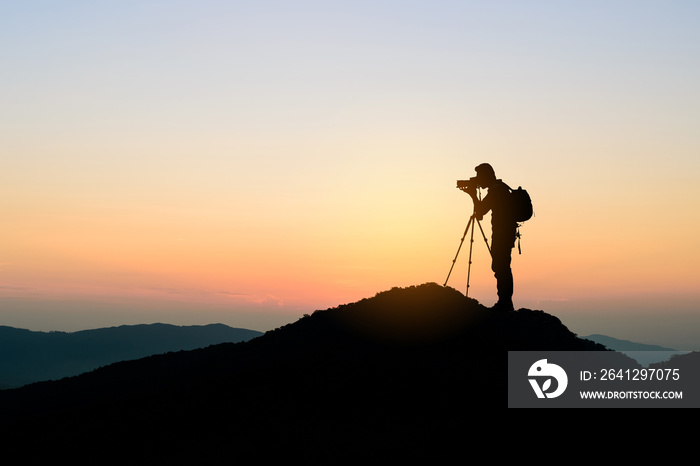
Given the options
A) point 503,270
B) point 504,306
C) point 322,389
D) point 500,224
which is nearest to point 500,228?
point 500,224

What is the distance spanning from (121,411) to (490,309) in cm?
1060

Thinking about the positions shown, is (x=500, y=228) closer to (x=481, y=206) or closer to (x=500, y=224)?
(x=500, y=224)

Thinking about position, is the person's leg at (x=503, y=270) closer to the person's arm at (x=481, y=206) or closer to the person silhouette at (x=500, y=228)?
the person silhouette at (x=500, y=228)

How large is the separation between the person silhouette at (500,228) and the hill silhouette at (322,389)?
0.78 m

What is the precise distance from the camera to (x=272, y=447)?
12.8 meters

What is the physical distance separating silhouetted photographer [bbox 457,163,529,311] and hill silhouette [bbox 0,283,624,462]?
786 mm

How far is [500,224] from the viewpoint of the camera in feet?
63.9

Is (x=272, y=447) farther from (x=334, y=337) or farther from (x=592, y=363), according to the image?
(x=592, y=363)

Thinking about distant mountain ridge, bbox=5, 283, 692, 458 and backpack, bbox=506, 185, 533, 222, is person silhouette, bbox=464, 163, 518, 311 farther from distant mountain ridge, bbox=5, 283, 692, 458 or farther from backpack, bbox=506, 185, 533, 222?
distant mountain ridge, bbox=5, 283, 692, 458

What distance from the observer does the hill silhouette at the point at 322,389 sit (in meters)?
13.0

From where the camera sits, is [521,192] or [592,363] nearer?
[592,363]

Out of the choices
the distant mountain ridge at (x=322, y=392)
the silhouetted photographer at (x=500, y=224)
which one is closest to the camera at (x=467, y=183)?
the silhouetted photographer at (x=500, y=224)

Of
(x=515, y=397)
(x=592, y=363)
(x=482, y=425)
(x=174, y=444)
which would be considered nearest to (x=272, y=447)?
(x=174, y=444)

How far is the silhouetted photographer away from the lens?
63.8 feet
